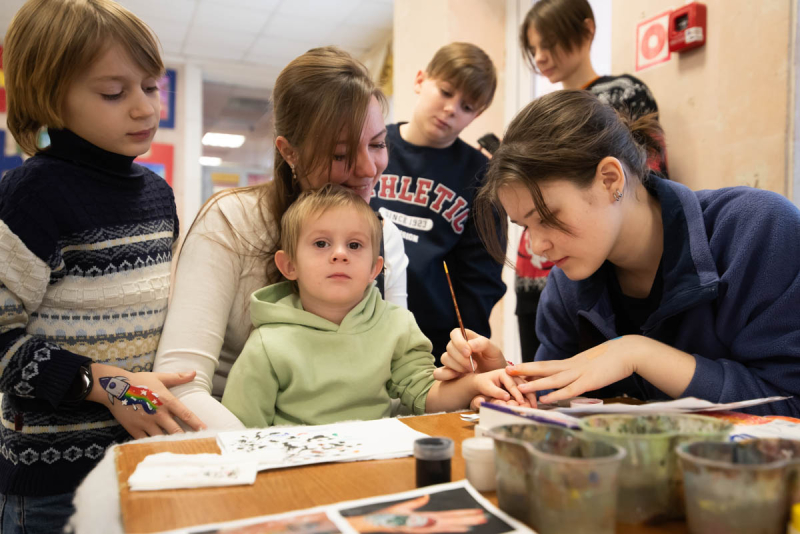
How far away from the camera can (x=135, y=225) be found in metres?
1.17

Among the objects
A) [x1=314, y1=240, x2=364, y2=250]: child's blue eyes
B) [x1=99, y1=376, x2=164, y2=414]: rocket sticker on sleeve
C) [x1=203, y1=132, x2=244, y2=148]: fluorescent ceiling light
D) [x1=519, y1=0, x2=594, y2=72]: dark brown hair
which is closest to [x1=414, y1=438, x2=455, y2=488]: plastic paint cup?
[x1=99, y1=376, x2=164, y2=414]: rocket sticker on sleeve

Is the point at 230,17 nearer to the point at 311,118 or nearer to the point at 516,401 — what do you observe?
the point at 311,118

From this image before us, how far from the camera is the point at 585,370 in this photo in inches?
39.1

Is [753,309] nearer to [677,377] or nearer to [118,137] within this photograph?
Result: [677,377]

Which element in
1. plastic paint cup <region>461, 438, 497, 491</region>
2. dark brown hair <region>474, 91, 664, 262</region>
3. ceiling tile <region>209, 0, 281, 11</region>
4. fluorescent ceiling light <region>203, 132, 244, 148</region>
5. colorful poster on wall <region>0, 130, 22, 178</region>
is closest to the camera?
plastic paint cup <region>461, 438, 497, 491</region>

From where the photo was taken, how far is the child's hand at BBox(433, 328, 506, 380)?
3.67 ft

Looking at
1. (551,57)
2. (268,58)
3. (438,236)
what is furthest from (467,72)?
(268,58)

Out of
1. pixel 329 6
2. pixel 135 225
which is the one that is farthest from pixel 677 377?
pixel 329 6

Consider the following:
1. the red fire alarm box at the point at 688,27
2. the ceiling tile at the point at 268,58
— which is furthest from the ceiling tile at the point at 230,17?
the red fire alarm box at the point at 688,27

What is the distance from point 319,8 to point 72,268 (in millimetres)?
4348

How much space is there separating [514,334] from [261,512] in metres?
3.05

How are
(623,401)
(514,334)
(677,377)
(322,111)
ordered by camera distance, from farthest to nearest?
(514,334), (322,111), (623,401), (677,377)

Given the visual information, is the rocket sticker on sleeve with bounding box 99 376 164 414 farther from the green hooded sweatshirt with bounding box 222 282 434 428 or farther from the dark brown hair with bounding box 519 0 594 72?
the dark brown hair with bounding box 519 0 594 72

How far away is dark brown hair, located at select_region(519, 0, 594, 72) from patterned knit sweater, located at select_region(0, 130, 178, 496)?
60.6 inches
